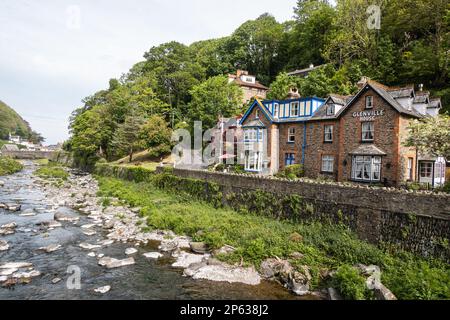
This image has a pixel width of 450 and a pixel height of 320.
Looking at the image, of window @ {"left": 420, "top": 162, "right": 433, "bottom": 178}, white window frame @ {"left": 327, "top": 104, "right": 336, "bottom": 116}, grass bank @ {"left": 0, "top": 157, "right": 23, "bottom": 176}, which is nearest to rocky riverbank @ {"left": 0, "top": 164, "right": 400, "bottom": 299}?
window @ {"left": 420, "top": 162, "right": 433, "bottom": 178}

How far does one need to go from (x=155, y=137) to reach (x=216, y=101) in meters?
12.2

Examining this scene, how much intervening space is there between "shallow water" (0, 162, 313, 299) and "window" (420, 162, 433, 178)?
60.7ft

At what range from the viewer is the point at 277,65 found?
7194 centimetres

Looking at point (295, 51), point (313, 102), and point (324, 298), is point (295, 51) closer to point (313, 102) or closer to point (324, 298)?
point (313, 102)

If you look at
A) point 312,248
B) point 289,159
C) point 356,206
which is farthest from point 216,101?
point 312,248

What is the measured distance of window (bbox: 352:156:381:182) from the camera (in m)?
24.0

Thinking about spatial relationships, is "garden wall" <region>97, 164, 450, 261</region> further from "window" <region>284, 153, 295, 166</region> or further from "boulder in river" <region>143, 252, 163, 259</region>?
"window" <region>284, 153, 295, 166</region>

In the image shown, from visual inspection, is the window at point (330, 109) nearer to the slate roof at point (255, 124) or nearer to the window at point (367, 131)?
the window at point (367, 131)

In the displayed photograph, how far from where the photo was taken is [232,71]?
243 feet

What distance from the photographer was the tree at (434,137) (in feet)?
58.7

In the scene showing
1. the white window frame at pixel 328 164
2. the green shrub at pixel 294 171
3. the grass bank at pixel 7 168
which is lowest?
the grass bank at pixel 7 168

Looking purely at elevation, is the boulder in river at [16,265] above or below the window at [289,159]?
below

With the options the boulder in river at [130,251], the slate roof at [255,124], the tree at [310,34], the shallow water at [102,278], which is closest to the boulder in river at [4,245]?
the shallow water at [102,278]

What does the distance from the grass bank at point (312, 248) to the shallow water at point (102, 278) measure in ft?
7.64
